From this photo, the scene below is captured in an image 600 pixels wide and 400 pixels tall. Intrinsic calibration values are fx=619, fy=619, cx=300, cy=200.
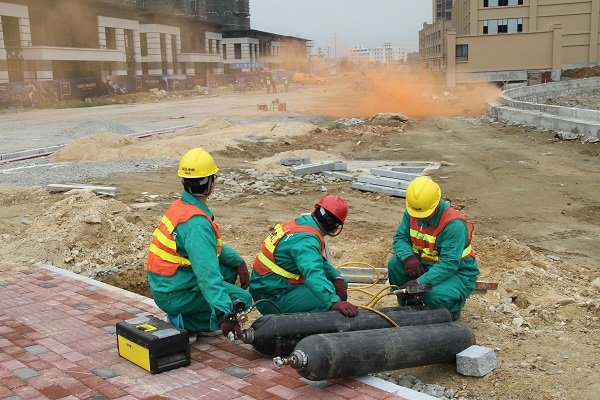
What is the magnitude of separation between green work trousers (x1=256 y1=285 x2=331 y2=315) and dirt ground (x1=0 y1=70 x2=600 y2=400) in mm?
960

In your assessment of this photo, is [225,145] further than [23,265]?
Yes

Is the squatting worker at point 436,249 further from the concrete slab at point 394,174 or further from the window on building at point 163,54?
the window on building at point 163,54

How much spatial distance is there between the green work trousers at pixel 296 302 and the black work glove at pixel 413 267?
105 cm

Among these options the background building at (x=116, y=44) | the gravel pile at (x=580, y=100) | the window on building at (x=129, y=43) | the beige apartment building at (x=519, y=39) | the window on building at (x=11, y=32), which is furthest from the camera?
the window on building at (x=129, y=43)

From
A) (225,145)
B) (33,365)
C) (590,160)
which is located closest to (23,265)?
(33,365)

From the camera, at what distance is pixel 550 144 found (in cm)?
1848

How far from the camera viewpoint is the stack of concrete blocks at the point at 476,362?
464 centimetres

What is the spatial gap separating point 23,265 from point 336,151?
12.2 meters

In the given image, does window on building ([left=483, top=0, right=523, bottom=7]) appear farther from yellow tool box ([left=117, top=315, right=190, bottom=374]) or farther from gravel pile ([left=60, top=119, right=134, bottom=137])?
yellow tool box ([left=117, top=315, right=190, bottom=374])

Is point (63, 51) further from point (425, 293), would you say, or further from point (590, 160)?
point (425, 293)

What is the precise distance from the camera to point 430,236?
561 centimetres

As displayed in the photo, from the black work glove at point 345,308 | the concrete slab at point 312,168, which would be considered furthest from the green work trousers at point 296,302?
the concrete slab at point 312,168

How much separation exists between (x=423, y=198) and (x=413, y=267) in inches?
26.8

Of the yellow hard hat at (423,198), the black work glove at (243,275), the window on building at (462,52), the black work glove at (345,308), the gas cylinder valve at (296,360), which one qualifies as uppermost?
the window on building at (462,52)
